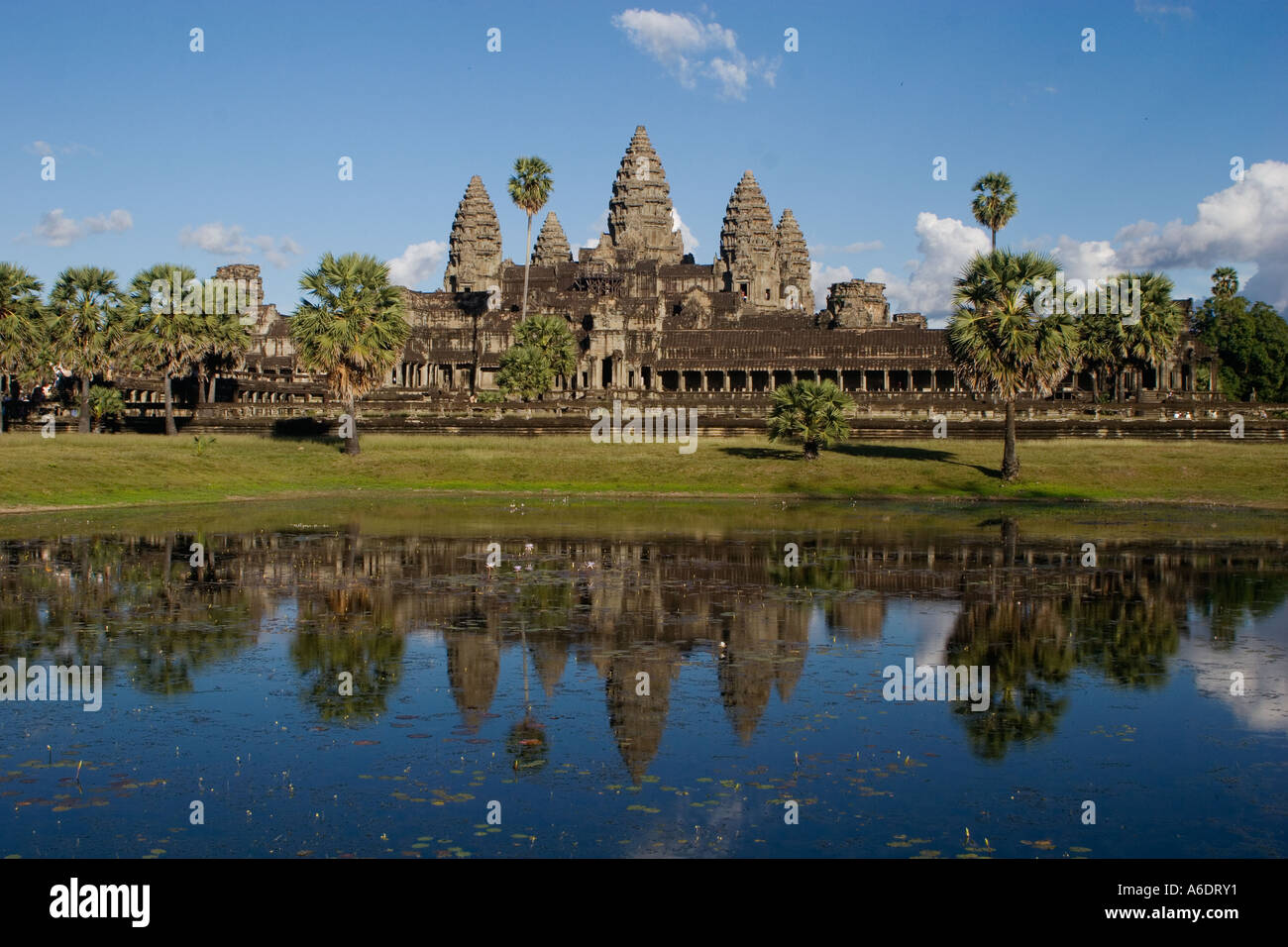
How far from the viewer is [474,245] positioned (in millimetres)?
137500

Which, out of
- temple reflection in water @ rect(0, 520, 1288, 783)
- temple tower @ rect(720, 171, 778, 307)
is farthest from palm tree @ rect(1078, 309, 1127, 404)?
temple tower @ rect(720, 171, 778, 307)

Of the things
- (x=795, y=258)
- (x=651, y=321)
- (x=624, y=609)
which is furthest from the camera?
(x=795, y=258)

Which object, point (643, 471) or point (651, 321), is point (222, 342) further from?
point (651, 321)

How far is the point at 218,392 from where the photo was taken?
298ft

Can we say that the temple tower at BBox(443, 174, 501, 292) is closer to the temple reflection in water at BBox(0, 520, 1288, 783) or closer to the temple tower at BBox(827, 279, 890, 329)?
the temple tower at BBox(827, 279, 890, 329)

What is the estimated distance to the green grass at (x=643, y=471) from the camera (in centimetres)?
4825

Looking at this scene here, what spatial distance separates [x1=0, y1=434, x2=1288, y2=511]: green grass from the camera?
158 ft

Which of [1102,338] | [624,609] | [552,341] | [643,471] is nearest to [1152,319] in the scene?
[1102,338]

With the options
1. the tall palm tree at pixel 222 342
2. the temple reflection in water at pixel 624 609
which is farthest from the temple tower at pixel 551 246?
the temple reflection in water at pixel 624 609

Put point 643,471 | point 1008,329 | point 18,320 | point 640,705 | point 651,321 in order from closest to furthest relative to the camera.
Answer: point 640,705
point 1008,329
point 643,471
point 18,320
point 651,321

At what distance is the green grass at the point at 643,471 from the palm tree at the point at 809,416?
1.08 m

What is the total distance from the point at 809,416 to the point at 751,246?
287 feet
